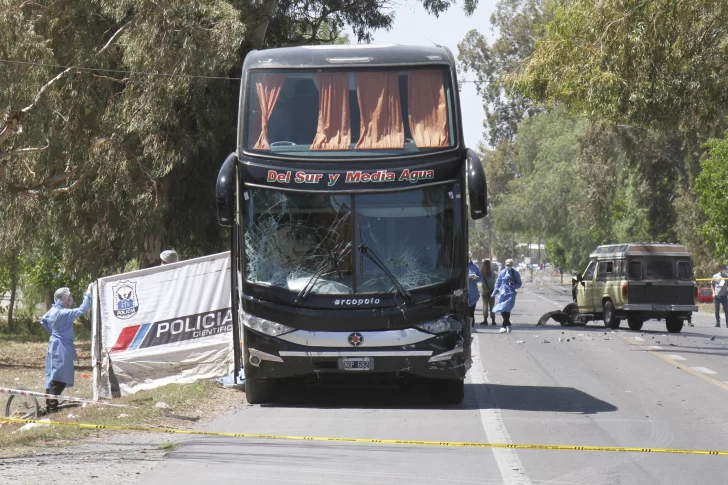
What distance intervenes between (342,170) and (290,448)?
12.6 feet

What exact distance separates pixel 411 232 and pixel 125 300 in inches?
181

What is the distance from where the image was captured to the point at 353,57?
504 inches

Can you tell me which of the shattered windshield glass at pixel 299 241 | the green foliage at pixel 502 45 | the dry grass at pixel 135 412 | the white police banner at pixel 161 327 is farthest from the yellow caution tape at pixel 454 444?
the green foliage at pixel 502 45

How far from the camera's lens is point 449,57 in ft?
41.9

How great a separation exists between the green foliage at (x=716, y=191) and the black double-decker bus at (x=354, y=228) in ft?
85.3

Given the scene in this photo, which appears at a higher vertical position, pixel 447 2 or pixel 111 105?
pixel 447 2

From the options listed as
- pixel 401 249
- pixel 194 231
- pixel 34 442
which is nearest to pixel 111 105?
pixel 194 231

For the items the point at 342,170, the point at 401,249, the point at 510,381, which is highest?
the point at 342,170

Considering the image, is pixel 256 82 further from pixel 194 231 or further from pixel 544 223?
pixel 544 223

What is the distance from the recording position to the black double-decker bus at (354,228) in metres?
11.9

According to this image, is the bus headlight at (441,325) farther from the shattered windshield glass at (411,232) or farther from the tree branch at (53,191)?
the tree branch at (53,191)

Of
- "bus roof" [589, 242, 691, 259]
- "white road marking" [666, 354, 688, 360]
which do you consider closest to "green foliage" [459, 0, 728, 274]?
"bus roof" [589, 242, 691, 259]

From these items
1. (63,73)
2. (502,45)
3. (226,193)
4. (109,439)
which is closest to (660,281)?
(63,73)

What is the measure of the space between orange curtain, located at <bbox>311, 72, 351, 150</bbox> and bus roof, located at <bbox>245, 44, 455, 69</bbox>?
17cm
